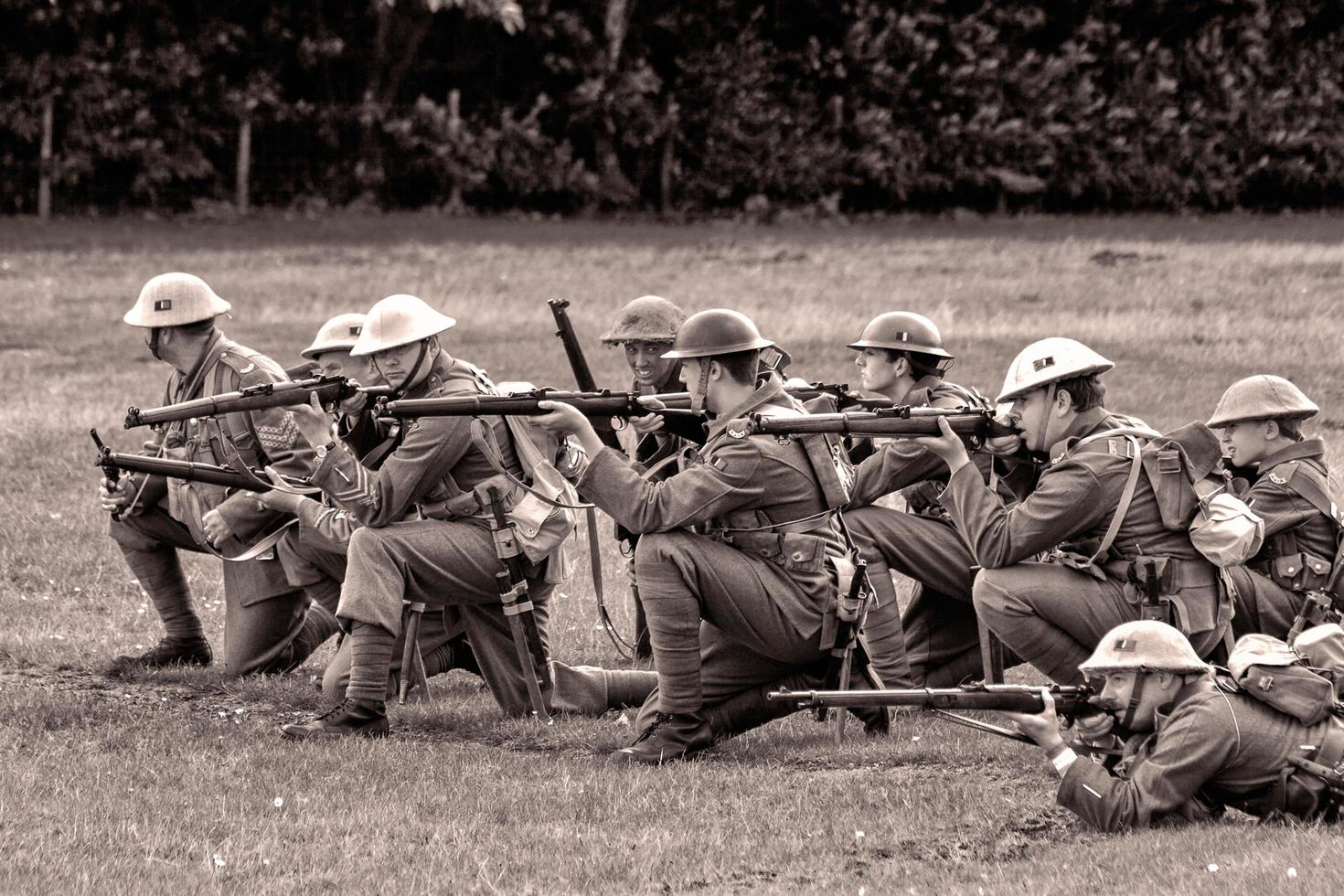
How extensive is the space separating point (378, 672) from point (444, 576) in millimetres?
583

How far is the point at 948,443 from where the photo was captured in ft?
28.2

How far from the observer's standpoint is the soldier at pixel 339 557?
1011cm

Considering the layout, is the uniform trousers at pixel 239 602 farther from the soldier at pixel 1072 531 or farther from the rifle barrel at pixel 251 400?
the soldier at pixel 1072 531

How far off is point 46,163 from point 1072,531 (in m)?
22.9

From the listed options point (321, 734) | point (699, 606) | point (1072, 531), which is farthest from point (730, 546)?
point (321, 734)

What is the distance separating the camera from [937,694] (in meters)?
7.50

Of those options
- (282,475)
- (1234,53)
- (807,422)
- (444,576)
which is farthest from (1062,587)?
(1234,53)

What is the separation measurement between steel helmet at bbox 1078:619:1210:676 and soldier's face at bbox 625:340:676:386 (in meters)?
3.72

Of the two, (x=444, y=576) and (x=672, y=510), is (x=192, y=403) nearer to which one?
(x=444, y=576)

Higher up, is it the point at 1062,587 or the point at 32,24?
the point at 32,24

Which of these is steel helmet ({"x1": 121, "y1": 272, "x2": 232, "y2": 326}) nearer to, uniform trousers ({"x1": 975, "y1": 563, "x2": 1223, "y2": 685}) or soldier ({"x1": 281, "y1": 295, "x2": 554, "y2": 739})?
soldier ({"x1": 281, "y1": 295, "x2": 554, "y2": 739})

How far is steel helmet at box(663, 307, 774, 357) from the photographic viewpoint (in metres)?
8.80

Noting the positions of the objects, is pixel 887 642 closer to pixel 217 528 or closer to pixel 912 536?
pixel 912 536

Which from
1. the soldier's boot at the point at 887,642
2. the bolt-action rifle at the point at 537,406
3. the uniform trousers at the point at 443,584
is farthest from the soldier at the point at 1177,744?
the uniform trousers at the point at 443,584
